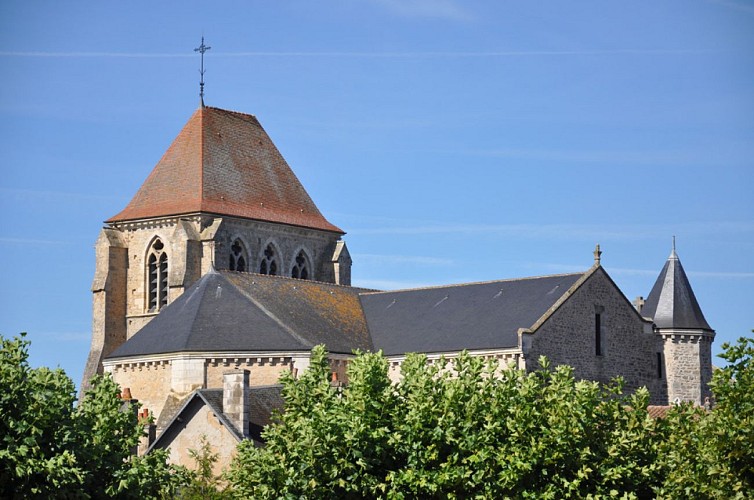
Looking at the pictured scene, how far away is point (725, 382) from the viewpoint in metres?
25.3

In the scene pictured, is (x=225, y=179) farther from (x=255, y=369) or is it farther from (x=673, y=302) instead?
A: (x=673, y=302)

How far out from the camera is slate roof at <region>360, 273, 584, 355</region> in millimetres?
45969

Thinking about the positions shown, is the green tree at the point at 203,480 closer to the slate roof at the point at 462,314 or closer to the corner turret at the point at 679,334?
the slate roof at the point at 462,314

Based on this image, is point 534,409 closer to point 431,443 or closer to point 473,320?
point 431,443

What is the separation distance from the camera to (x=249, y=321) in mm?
46375

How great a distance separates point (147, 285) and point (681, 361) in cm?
2032

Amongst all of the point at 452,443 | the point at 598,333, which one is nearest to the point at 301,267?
the point at 598,333

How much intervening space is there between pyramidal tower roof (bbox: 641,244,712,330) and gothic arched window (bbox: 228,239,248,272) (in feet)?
50.1

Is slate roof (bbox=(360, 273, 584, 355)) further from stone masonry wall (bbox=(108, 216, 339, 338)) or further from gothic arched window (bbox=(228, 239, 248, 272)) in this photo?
stone masonry wall (bbox=(108, 216, 339, 338))

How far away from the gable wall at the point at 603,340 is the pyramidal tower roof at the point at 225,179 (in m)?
16.8

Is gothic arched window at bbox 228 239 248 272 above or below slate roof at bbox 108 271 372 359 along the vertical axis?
above

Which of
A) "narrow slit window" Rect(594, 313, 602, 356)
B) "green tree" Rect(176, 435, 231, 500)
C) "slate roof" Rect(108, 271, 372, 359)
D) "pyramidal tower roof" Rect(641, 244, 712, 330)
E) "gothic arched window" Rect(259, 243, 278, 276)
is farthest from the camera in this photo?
"gothic arched window" Rect(259, 243, 278, 276)

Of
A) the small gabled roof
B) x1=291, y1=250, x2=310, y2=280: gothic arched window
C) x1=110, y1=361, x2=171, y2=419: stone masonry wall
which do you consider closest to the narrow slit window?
the small gabled roof

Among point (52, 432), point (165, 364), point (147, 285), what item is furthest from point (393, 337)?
point (52, 432)
